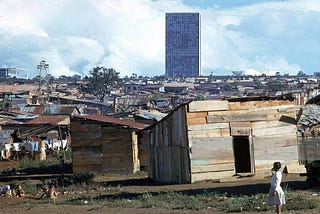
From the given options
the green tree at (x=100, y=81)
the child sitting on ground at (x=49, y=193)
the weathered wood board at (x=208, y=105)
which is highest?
the green tree at (x=100, y=81)

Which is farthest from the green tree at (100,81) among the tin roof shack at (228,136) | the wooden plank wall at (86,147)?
the tin roof shack at (228,136)

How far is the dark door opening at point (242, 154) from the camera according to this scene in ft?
83.2

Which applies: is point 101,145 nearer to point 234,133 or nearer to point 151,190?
point 234,133

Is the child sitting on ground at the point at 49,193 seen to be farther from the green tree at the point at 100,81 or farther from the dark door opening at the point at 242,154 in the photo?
the green tree at the point at 100,81

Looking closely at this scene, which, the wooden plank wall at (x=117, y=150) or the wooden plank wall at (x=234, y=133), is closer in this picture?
the wooden plank wall at (x=234, y=133)

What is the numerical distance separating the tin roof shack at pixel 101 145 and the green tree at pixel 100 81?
335ft

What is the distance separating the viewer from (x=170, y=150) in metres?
26.2

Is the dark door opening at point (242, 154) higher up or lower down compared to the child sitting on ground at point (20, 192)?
higher up

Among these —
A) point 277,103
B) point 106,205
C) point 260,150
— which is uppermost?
point 277,103

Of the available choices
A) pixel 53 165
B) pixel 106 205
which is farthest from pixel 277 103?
pixel 53 165

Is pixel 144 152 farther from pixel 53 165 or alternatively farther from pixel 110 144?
Result: pixel 53 165

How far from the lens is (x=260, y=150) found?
2469cm

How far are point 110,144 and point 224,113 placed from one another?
9.19 m

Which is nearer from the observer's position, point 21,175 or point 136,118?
point 21,175
